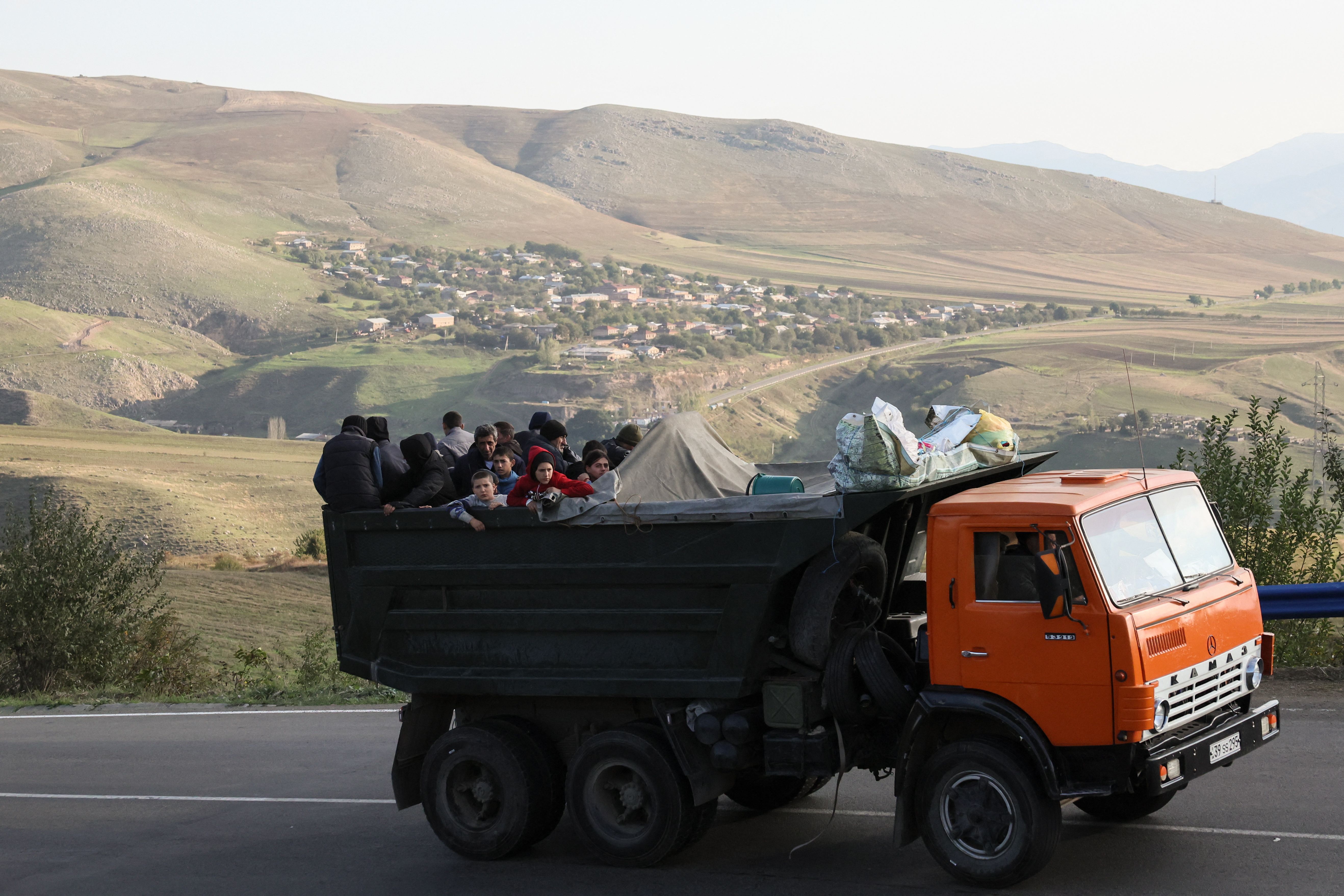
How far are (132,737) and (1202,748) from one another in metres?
11.0

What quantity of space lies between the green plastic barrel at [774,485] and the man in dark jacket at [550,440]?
2.36 m

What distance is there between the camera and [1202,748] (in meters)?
6.54

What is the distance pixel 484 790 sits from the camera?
820 cm

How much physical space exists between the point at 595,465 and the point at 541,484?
105cm

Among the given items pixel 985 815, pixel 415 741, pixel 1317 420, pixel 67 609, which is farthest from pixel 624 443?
pixel 1317 420

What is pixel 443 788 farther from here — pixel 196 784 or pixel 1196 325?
pixel 1196 325

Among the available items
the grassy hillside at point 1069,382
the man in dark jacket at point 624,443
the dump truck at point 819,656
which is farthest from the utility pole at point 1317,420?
the dump truck at point 819,656

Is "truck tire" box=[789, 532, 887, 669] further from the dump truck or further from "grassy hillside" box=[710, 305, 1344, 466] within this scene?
"grassy hillside" box=[710, 305, 1344, 466]

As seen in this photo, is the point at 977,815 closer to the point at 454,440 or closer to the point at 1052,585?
the point at 1052,585

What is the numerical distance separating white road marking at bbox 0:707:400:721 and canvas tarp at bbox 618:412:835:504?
665 centimetres

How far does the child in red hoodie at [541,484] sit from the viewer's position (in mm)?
7836

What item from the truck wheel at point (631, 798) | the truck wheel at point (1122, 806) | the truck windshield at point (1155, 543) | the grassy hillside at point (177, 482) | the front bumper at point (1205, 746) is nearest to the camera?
the front bumper at point (1205, 746)

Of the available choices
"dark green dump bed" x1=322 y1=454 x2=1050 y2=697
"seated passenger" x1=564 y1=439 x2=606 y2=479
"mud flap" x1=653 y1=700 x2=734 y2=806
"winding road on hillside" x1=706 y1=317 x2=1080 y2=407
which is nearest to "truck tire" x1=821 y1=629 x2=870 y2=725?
"dark green dump bed" x1=322 y1=454 x2=1050 y2=697

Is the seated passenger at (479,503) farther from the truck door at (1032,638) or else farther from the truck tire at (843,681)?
the truck door at (1032,638)
